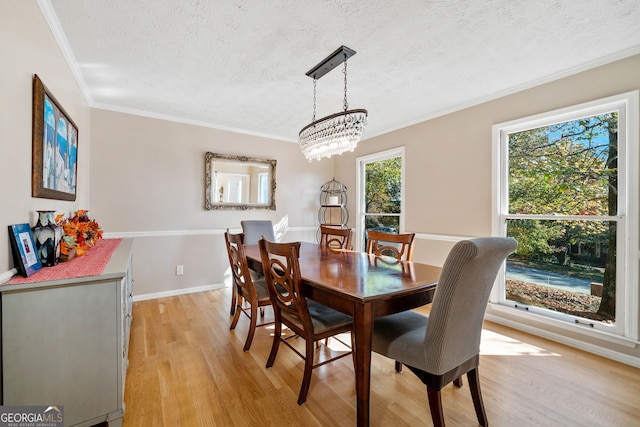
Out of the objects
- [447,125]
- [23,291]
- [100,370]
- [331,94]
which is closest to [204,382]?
[100,370]

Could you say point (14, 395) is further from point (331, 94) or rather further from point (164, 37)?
point (331, 94)

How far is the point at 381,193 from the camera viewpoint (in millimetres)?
4379

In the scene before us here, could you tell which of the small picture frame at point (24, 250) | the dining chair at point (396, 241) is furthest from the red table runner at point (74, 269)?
the dining chair at point (396, 241)

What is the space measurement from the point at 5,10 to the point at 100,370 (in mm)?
1781

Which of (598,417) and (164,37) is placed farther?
(164,37)

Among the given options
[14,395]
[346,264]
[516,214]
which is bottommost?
[14,395]

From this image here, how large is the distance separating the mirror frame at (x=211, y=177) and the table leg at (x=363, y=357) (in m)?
3.18

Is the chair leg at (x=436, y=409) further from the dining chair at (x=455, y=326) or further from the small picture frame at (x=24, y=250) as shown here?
the small picture frame at (x=24, y=250)

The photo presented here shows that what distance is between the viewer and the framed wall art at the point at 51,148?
5.22 feet

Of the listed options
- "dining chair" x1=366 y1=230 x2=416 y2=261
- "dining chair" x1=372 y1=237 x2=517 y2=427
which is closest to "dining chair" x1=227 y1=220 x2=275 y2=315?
"dining chair" x1=366 y1=230 x2=416 y2=261

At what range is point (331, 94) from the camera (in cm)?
296

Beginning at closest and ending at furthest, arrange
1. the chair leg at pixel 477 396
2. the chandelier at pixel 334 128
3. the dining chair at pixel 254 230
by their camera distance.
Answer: the chair leg at pixel 477 396 → the chandelier at pixel 334 128 → the dining chair at pixel 254 230

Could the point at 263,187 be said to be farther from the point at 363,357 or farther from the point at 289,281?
the point at 363,357

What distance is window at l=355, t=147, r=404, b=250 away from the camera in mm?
4078
